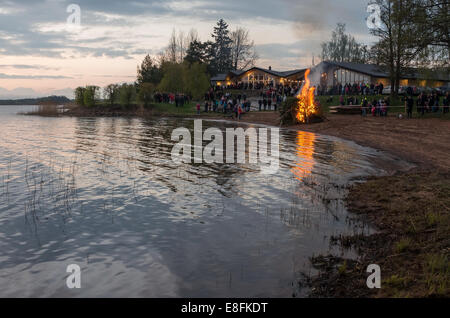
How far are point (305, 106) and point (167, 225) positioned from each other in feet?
97.7

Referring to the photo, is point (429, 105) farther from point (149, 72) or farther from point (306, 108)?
point (149, 72)

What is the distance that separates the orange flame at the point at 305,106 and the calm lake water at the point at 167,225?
19.8 metres

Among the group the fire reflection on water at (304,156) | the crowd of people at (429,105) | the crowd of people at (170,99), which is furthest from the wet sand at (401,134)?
the crowd of people at (170,99)

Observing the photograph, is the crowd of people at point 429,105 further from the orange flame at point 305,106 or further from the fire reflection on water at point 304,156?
the fire reflection on water at point 304,156

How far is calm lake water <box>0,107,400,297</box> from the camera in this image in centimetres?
688

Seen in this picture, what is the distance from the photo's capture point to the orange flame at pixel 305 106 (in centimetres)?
3681

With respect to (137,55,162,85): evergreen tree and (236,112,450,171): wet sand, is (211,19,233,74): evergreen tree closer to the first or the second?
(137,55,162,85): evergreen tree

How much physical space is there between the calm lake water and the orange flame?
19.8 metres

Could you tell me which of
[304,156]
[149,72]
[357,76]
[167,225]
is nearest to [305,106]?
[304,156]

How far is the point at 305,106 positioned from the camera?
3725cm

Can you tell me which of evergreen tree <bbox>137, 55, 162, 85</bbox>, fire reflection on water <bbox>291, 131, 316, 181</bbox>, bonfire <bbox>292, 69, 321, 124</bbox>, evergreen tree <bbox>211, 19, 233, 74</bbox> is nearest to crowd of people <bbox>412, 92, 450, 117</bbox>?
bonfire <bbox>292, 69, 321, 124</bbox>

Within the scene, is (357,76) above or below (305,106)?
above

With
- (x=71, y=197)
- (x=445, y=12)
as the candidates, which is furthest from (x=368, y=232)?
(x=445, y=12)
